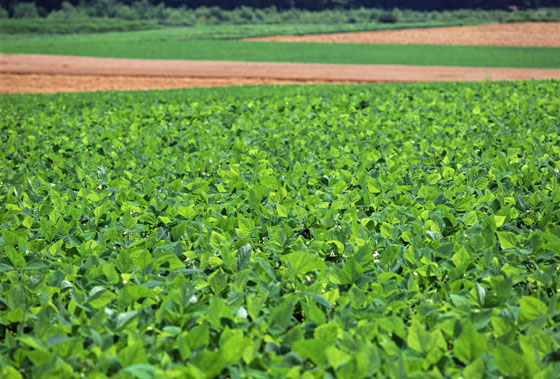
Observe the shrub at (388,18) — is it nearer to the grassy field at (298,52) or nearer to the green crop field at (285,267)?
the grassy field at (298,52)

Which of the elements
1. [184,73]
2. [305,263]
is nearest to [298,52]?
[184,73]

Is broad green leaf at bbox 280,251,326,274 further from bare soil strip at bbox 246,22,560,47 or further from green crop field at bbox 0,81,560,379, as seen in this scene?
bare soil strip at bbox 246,22,560,47

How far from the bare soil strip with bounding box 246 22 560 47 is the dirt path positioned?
21156 mm

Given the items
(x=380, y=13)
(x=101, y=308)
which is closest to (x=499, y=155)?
(x=101, y=308)

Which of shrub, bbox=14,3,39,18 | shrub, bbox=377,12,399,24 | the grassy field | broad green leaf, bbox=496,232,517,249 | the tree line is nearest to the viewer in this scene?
broad green leaf, bbox=496,232,517,249

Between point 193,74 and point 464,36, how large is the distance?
130 feet

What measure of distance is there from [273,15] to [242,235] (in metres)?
90.1

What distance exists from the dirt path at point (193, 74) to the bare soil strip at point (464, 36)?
21.2 meters

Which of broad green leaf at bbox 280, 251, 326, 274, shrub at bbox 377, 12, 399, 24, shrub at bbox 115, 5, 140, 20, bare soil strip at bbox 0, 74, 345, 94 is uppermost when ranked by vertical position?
shrub at bbox 115, 5, 140, 20

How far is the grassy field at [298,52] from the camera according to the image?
4128cm

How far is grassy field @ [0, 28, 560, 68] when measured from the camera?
41281mm

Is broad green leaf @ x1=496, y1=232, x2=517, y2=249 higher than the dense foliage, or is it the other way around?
the dense foliage

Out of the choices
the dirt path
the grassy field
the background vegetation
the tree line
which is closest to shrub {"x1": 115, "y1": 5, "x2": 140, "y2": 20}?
the background vegetation

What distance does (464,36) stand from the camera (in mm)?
59500
